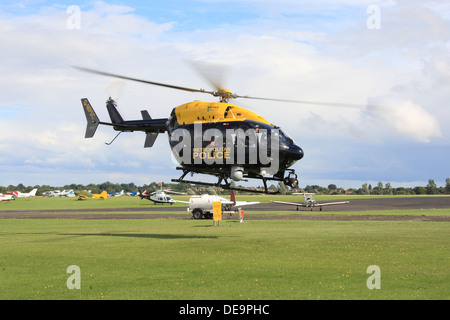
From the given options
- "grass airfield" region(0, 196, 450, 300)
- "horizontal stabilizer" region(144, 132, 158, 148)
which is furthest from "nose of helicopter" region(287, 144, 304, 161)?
"horizontal stabilizer" region(144, 132, 158, 148)

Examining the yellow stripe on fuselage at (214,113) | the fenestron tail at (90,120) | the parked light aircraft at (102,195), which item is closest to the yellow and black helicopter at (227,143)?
the yellow stripe on fuselage at (214,113)

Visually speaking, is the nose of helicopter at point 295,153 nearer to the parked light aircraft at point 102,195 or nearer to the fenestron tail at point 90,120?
the fenestron tail at point 90,120

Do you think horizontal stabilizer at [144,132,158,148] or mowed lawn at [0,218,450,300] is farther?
horizontal stabilizer at [144,132,158,148]

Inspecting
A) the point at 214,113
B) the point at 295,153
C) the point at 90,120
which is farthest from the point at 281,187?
the point at 90,120

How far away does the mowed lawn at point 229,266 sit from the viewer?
A: 17250 mm

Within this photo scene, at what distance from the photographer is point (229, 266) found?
2275 centimetres

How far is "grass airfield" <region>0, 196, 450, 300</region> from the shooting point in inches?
677

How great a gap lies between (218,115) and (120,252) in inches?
397

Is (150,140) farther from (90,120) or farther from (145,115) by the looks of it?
(90,120)

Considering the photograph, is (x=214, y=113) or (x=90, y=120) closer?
(x=214, y=113)

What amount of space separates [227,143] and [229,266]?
318 inches

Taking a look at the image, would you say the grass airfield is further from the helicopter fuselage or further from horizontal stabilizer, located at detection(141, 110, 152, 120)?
horizontal stabilizer, located at detection(141, 110, 152, 120)
